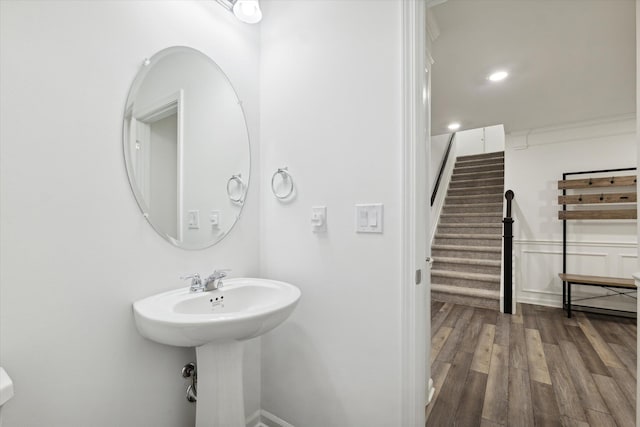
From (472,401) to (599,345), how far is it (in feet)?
5.48

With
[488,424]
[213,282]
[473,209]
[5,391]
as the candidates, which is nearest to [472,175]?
[473,209]

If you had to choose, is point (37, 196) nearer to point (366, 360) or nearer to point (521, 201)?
point (366, 360)

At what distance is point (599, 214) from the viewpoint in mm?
3287

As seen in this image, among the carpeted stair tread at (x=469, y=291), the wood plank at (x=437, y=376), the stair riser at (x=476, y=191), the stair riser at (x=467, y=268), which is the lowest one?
the wood plank at (x=437, y=376)

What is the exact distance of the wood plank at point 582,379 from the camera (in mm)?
1698

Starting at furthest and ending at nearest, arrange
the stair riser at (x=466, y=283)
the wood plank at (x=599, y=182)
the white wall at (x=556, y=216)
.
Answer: the stair riser at (x=466, y=283), the white wall at (x=556, y=216), the wood plank at (x=599, y=182)

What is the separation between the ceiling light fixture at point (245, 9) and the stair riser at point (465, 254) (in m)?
4.01

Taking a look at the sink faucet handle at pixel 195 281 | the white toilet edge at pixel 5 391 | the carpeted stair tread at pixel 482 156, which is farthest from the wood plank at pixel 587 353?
the carpeted stair tread at pixel 482 156

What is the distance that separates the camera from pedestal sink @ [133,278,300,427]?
885mm

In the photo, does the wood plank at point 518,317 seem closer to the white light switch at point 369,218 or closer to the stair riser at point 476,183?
the stair riser at point 476,183

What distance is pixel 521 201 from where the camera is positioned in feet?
12.6

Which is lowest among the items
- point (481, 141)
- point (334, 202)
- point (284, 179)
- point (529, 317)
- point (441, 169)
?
point (529, 317)

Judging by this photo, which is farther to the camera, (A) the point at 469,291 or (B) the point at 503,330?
(A) the point at 469,291

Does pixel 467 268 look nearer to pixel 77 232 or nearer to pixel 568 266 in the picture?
pixel 568 266
